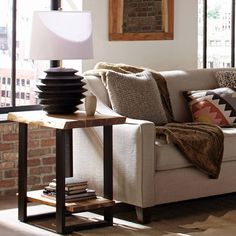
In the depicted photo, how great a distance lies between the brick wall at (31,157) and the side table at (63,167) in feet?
2.45

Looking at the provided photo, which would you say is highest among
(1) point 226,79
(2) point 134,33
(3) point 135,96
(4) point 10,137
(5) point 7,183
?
(2) point 134,33

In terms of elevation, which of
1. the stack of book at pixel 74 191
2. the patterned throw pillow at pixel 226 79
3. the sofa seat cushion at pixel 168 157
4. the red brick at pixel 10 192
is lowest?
the red brick at pixel 10 192

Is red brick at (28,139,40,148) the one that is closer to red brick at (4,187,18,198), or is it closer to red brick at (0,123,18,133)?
red brick at (0,123,18,133)

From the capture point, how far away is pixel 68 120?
15.6ft

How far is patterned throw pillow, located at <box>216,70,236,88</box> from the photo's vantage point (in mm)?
6324

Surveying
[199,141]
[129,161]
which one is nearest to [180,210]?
[199,141]

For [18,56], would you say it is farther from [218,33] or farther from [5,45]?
[218,33]

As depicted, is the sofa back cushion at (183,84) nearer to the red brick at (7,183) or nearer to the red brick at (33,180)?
the red brick at (33,180)

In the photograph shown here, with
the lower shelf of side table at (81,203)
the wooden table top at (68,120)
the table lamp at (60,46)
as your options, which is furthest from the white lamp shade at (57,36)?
the lower shelf of side table at (81,203)

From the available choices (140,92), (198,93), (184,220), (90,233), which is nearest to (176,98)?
(198,93)

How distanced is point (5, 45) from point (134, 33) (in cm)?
114

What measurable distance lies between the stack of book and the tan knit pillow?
645 millimetres

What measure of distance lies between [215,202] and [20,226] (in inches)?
61.4

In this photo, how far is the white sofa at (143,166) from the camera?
5012mm
